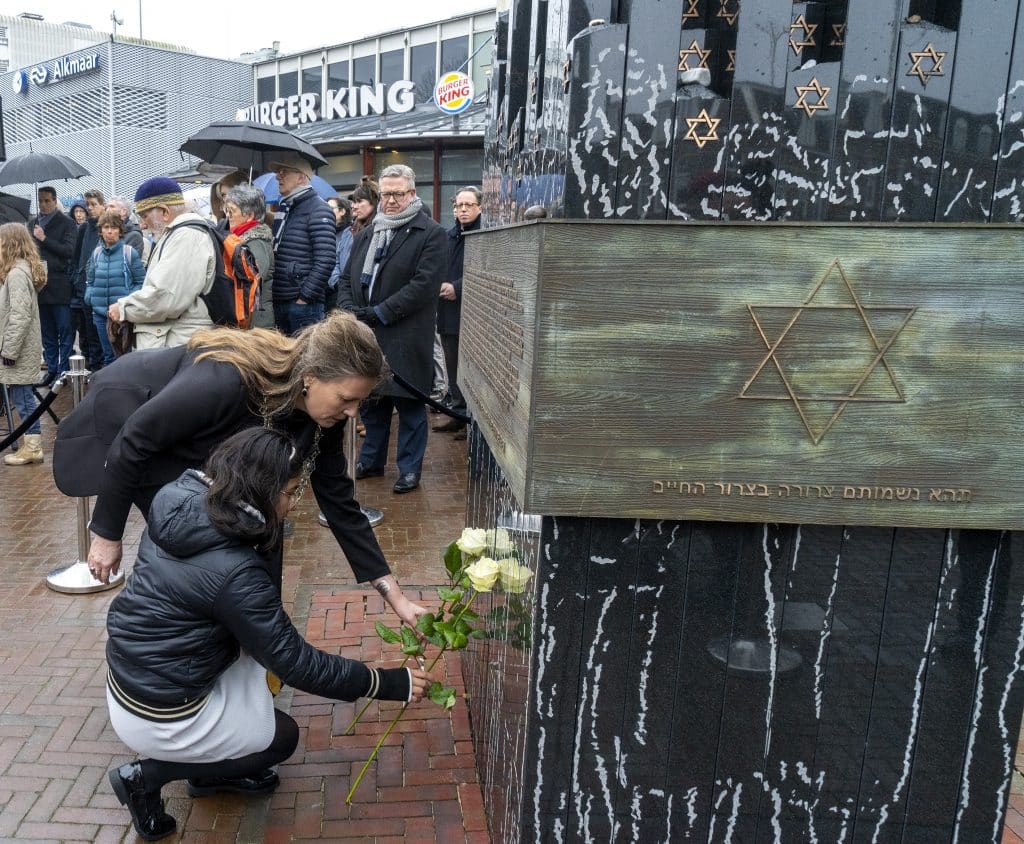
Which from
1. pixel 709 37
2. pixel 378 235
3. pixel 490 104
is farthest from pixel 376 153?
pixel 709 37

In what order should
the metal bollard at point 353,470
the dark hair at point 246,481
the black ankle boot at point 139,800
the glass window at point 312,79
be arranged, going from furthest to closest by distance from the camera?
the glass window at point 312,79, the metal bollard at point 353,470, the black ankle boot at point 139,800, the dark hair at point 246,481

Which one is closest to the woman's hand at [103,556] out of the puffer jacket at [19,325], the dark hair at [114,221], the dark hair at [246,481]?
the dark hair at [246,481]

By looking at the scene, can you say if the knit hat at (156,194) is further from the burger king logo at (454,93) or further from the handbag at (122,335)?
the burger king logo at (454,93)

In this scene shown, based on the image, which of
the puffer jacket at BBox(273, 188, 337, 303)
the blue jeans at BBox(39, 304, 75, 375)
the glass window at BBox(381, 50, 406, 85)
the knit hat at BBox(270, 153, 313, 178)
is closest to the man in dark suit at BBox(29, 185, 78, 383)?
the blue jeans at BBox(39, 304, 75, 375)

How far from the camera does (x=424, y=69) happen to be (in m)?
24.3

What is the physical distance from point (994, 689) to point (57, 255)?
9.75 metres

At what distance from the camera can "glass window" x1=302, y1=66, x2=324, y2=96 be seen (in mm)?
27422

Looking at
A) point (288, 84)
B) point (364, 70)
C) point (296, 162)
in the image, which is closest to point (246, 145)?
point (296, 162)

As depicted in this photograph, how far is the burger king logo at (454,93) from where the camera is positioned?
19719 mm

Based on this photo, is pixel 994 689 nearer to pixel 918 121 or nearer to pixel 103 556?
pixel 918 121

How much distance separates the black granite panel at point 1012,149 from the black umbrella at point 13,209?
11.2m

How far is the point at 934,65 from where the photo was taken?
6.36ft

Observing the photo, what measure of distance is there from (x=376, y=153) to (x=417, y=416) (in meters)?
18.0

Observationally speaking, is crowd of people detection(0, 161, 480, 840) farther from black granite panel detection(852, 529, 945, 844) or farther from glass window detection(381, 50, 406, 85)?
glass window detection(381, 50, 406, 85)
